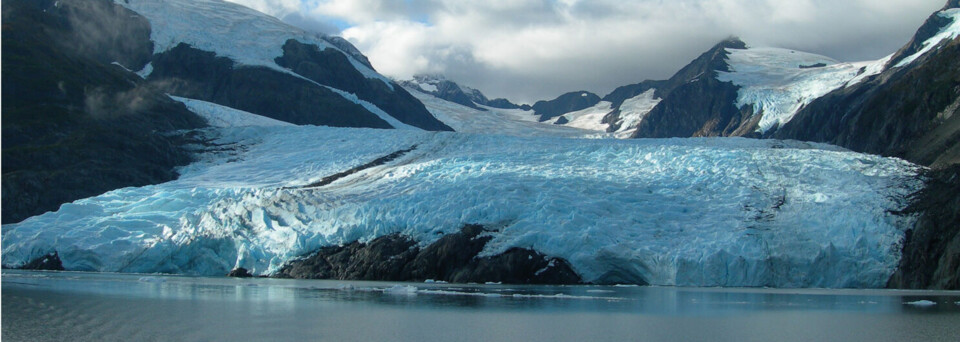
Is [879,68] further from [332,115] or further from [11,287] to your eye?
[11,287]

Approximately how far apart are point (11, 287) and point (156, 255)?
13.3m

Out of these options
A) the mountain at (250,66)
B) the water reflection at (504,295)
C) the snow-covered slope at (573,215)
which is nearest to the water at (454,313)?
the water reflection at (504,295)

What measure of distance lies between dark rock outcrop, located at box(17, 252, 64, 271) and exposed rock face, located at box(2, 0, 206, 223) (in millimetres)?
6863

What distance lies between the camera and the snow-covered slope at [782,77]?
119812 millimetres

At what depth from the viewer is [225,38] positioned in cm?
10950

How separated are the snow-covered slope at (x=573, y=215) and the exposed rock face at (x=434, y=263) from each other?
2.03ft

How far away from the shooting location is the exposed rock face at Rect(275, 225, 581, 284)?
41.0m

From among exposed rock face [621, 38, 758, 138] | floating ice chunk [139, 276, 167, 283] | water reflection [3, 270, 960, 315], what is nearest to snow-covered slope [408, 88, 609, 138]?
exposed rock face [621, 38, 758, 138]

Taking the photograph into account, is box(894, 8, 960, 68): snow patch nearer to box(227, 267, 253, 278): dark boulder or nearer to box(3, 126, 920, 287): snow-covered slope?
box(3, 126, 920, 287): snow-covered slope

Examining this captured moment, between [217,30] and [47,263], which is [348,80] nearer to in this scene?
[217,30]

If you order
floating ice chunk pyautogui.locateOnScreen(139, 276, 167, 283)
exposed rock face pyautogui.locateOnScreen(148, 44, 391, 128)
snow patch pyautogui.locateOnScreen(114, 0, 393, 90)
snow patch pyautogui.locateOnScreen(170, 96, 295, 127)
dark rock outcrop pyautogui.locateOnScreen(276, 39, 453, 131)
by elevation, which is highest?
snow patch pyautogui.locateOnScreen(114, 0, 393, 90)

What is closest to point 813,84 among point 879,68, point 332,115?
point 879,68

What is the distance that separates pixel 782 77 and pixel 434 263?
107 meters

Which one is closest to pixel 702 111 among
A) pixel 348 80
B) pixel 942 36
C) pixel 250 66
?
pixel 942 36
